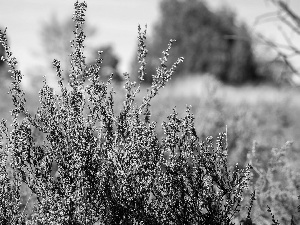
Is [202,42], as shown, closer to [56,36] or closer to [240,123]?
[56,36]

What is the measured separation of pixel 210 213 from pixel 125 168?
631 millimetres

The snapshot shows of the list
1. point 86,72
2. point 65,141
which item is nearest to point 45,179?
point 65,141

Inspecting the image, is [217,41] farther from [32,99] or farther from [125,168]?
[125,168]

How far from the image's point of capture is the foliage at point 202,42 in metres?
44.6

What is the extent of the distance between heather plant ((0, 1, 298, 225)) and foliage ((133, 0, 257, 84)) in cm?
3720

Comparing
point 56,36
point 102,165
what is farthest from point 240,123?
point 56,36

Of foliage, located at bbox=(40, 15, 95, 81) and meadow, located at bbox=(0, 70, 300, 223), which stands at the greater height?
foliage, located at bbox=(40, 15, 95, 81)

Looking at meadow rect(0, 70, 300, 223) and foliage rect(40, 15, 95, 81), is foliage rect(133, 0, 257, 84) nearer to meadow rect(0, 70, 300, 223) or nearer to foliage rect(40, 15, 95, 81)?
foliage rect(40, 15, 95, 81)

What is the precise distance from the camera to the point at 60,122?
10.3 ft

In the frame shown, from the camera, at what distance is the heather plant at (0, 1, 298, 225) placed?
9.64 ft

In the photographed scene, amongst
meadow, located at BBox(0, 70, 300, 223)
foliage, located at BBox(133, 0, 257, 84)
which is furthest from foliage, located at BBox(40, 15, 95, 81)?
meadow, located at BBox(0, 70, 300, 223)

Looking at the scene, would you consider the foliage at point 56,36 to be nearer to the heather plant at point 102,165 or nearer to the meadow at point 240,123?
the meadow at point 240,123

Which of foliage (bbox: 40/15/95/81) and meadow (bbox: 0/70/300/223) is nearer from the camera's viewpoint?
meadow (bbox: 0/70/300/223)

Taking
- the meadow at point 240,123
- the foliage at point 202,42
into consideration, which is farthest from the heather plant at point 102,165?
the foliage at point 202,42
